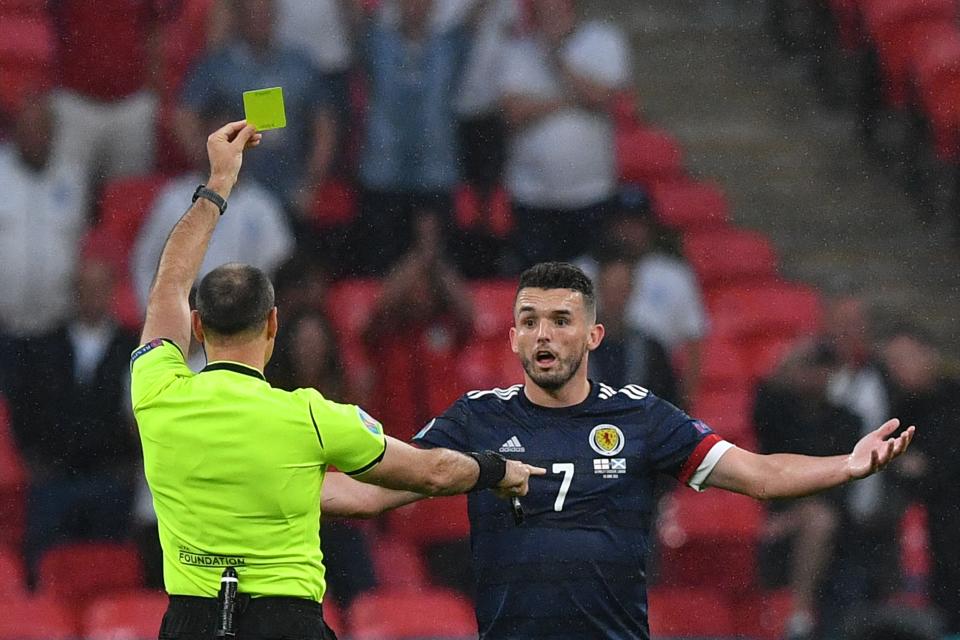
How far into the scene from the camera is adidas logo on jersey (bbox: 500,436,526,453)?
433 cm

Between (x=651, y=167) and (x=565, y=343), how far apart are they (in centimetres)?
455

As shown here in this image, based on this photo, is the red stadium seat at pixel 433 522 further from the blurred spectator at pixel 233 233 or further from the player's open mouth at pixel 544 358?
the player's open mouth at pixel 544 358

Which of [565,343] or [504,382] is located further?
[504,382]

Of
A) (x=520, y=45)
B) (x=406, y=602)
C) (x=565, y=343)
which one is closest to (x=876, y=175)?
(x=520, y=45)

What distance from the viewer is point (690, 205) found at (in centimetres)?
887

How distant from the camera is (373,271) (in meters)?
8.11

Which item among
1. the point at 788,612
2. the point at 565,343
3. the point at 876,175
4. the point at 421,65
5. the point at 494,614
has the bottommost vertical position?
the point at 788,612

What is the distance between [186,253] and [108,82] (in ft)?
15.8

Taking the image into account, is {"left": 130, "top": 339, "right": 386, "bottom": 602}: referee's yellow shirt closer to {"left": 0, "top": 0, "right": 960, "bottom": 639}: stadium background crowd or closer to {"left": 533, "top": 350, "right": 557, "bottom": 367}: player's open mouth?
{"left": 533, "top": 350, "right": 557, "bottom": 367}: player's open mouth

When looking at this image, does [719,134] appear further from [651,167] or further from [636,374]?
[636,374]

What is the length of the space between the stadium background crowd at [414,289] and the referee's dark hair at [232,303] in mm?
3958

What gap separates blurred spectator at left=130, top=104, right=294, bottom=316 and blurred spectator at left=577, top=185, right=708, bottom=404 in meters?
1.53

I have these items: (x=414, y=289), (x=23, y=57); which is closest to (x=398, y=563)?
(x=414, y=289)

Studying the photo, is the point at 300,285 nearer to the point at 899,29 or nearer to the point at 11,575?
the point at 11,575
